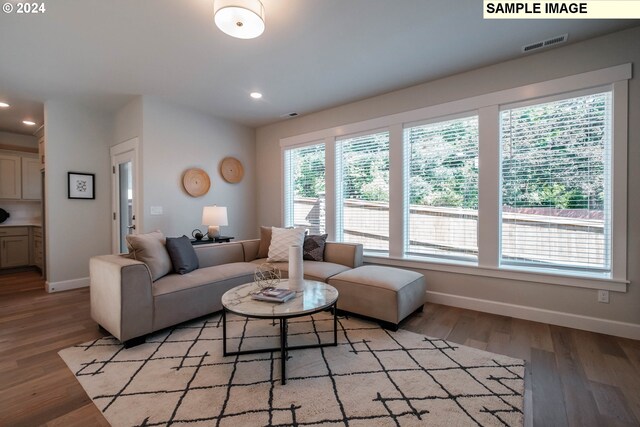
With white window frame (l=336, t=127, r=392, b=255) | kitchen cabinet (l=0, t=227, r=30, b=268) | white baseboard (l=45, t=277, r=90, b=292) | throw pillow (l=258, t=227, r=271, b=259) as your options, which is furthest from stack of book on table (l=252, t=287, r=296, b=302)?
kitchen cabinet (l=0, t=227, r=30, b=268)

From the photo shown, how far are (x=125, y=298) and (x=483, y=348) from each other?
2875mm

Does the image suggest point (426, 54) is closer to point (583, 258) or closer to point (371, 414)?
point (583, 258)

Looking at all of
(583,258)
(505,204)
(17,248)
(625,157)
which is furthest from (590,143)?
(17,248)

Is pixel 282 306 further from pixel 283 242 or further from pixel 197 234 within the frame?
pixel 197 234

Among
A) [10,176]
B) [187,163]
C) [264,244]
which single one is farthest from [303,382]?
[10,176]

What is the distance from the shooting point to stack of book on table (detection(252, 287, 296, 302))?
2083mm

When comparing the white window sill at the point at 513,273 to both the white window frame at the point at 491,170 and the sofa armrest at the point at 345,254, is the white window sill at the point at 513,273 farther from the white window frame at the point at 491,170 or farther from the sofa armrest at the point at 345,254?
the sofa armrest at the point at 345,254

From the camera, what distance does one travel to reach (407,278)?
291cm

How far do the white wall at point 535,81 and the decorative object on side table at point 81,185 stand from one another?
390cm

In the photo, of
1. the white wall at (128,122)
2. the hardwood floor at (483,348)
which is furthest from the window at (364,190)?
the white wall at (128,122)

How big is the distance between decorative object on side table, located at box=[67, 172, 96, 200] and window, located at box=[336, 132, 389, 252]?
376cm

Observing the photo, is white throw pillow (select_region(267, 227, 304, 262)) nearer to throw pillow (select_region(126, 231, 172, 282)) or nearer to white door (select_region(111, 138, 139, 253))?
throw pillow (select_region(126, 231, 172, 282))

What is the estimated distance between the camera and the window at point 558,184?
2623 mm

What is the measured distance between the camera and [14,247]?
530 centimetres
